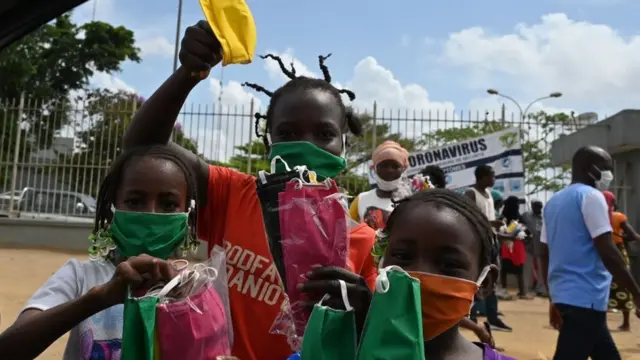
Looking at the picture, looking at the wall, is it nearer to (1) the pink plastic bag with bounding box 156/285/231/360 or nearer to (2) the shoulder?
(2) the shoulder

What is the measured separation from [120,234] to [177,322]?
576 mm

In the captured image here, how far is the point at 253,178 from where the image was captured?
2.09 m

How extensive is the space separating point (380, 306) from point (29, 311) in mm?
928

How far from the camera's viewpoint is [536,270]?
1225cm

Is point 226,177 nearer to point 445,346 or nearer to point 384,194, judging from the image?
point 445,346

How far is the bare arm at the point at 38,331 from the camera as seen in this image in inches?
58.5

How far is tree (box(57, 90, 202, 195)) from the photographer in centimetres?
1229

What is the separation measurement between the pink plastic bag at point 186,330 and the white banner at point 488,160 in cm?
981

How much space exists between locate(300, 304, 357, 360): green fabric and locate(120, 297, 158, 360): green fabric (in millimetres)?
336

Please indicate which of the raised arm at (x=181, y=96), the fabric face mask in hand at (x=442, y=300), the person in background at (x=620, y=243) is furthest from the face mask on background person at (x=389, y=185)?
the fabric face mask in hand at (x=442, y=300)

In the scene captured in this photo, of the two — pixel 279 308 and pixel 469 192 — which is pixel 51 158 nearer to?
pixel 469 192

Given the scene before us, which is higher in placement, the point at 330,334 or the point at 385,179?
the point at 385,179

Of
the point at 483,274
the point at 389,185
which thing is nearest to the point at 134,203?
the point at 483,274

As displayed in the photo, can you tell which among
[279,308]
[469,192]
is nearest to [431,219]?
[279,308]
